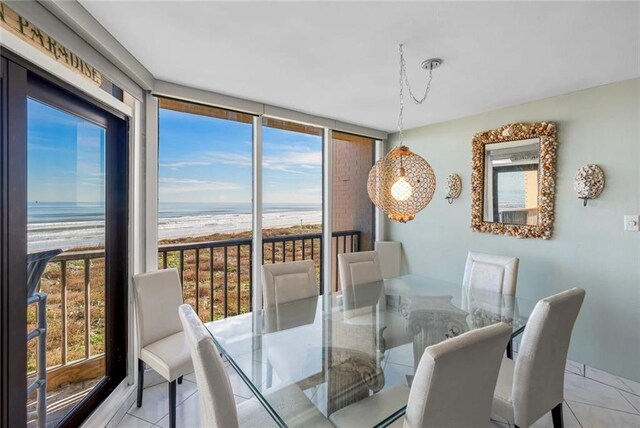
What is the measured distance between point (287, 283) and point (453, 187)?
2230 millimetres

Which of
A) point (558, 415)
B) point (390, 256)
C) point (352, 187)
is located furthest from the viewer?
point (352, 187)

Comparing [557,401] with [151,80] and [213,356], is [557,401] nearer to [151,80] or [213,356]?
[213,356]

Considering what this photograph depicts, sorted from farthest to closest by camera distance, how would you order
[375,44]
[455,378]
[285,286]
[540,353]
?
[285,286], [375,44], [540,353], [455,378]

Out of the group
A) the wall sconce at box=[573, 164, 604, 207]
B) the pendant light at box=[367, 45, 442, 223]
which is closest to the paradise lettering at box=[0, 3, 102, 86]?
the pendant light at box=[367, 45, 442, 223]

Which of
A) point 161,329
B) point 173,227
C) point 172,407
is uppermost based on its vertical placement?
point 173,227

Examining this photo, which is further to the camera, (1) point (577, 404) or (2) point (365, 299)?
(2) point (365, 299)

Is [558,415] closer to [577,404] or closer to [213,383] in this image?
[577,404]

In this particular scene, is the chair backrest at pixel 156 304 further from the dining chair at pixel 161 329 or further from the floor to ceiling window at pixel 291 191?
the floor to ceiling window at pixel 291 191

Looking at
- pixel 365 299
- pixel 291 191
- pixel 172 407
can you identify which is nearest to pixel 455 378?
pixel 365 299

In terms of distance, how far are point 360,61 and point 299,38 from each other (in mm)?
479

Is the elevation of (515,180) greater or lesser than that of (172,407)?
greater

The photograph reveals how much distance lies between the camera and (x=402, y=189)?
1.82 meters

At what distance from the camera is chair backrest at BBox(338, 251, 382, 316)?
267cm

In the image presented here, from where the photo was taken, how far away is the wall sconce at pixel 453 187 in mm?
3393
